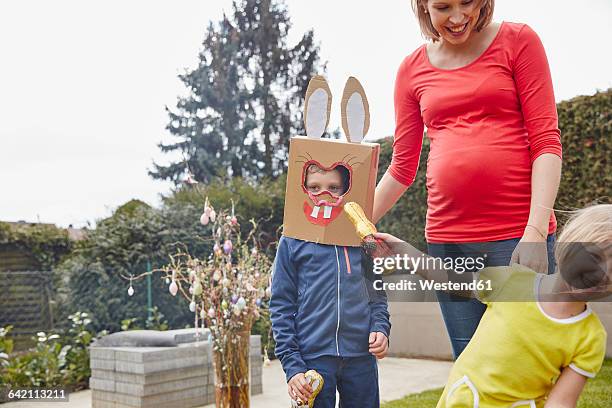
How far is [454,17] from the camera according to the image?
1.38m

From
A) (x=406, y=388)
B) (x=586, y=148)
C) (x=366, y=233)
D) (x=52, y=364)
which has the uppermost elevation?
(x=586, y=148)

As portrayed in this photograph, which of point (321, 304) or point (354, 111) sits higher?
point (354, 111)

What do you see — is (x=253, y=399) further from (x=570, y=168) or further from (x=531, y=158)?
(x=531, y=158)

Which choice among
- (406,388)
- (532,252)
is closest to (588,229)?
(532,252)

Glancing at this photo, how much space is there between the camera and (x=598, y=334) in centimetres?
116

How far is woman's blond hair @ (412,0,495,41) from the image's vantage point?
1409 millimetres

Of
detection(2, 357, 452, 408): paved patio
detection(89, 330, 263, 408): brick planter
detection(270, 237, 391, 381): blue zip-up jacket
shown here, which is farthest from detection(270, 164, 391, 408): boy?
detection(2, 357, 452, 408): paved patio

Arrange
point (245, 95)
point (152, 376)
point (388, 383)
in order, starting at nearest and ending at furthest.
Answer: point (152, 376)
point (388, 383)
point (245, 95)

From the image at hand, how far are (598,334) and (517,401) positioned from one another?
7.4 inches

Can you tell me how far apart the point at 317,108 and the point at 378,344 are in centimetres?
64

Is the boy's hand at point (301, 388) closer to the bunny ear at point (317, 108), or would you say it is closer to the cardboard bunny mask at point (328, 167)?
the cardboard bunny mask at point (328, 167)

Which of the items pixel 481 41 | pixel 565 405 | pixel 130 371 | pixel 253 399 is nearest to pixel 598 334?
pixel 565 405

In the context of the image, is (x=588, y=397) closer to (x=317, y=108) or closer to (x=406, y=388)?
(x=406, y=388)

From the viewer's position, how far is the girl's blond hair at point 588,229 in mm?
1130
